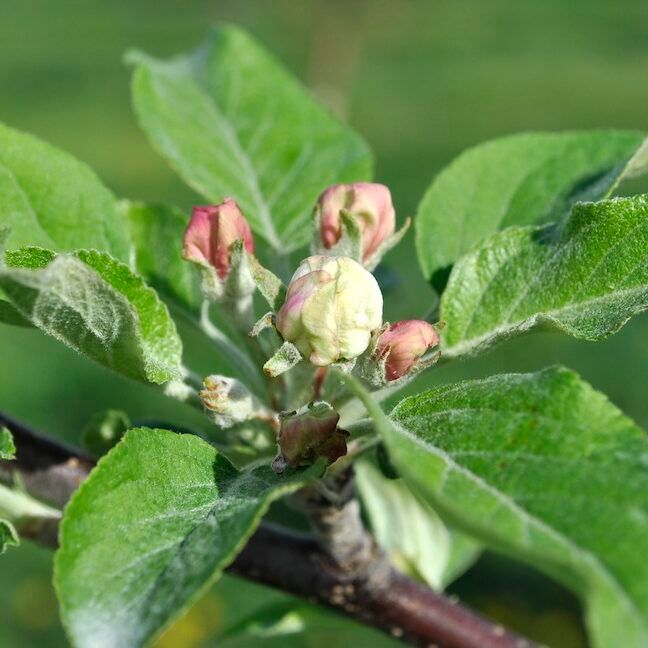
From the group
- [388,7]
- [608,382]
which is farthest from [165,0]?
[608,382]

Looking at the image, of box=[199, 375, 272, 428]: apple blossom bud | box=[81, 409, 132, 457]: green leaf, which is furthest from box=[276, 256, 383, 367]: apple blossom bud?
box=[81, 409, 132, 457]: green leaf

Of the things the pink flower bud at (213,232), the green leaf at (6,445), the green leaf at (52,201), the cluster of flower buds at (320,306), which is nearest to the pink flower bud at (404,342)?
the cluster of flower buds at (320,306)

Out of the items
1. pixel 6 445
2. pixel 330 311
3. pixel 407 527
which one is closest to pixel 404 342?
pixel 330 311

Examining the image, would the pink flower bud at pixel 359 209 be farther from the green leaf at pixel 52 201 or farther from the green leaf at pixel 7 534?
the green leaf at pixel 7 534

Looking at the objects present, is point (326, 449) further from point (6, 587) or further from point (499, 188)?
point (6, 587)

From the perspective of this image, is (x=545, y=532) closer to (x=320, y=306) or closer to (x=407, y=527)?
(x=320, y=306)
